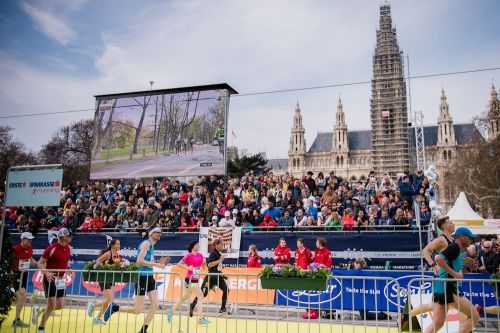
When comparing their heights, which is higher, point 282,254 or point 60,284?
point 282,254

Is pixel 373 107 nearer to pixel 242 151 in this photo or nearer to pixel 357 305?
pixel 242 151

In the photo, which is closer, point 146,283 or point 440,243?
point 440,243

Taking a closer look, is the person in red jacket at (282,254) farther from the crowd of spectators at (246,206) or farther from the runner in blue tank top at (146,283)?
the runner in blue tank top at (146,283)

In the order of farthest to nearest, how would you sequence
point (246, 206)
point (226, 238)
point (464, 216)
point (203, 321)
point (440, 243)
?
point (246, 206) < point (464, 216) < point (226, 238) < point (203, 321) < point (440, 243)

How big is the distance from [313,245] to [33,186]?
363 inches

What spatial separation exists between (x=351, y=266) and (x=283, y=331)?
17.4 ft

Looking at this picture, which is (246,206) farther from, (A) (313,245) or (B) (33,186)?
(B) (33,186)

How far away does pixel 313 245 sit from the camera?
15086 mm

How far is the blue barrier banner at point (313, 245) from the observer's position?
1399cm

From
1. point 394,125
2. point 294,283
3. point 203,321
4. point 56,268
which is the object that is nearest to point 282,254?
point 203,321

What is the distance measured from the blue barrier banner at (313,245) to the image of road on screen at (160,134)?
568cm

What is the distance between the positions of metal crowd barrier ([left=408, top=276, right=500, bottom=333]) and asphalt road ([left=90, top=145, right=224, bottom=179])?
42.2ft

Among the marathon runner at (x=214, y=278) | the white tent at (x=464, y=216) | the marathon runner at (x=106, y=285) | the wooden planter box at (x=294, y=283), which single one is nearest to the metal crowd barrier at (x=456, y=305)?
the wooden planter box at (x=294, y=283)

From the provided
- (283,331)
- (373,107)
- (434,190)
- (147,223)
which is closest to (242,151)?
(373,107)
